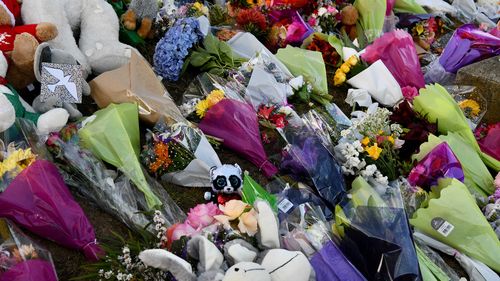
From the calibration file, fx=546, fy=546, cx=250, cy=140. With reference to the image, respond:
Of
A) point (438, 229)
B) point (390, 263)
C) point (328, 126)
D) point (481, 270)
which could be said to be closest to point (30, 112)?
point (328, 126)

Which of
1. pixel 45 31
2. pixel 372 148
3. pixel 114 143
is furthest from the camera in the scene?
pixel 372 148

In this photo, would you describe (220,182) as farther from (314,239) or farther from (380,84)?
(380,84)

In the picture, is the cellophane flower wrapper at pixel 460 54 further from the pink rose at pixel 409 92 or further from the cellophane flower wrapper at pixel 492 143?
the cellophane flower wrapper at pixel 492 143

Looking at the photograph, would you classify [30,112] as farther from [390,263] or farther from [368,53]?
[368,53]

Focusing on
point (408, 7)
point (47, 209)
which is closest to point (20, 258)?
point (47, 209)

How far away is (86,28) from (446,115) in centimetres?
267

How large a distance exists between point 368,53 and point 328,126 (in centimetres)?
101

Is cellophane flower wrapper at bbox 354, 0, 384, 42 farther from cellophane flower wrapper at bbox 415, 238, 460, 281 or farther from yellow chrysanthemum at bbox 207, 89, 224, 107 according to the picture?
cellophane flower wrapper at bbox 415, 238, 460, 281

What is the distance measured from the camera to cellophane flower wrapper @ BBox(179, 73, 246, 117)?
12.3 ft

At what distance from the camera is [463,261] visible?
3.06 meters

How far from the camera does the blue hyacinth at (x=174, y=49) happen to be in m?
3.96

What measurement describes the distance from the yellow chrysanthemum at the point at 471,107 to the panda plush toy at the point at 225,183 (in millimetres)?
1948

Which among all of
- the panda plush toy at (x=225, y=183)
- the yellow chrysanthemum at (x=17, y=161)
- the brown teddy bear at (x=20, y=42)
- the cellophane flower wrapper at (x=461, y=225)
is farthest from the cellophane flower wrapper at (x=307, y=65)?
the yellow chrysanthemum at (x=17, y=161)

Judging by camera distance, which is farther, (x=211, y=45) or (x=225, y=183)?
(x=211, y=45)
